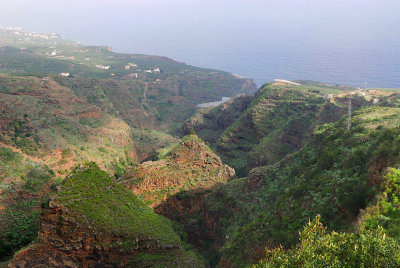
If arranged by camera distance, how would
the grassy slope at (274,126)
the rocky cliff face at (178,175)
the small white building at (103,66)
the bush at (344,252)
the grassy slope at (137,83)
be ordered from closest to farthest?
the bush at (344,252)
the rocky cliff face at (178,175)
the grassy slope at (274,126)
the grassy slope at (137,83)
the small white building at (103,66)

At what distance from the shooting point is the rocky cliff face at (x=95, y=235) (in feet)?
62.3

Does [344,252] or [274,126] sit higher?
[344,252]

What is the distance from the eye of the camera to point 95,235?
774 inches

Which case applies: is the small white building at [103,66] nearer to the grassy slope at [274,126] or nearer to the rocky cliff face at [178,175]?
the grassy slope at [274,126]

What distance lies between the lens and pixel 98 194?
2295 cm

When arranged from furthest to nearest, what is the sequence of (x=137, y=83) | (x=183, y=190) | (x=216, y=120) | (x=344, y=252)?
(x=137, y=83) → (x=216, y=120) → (x=183, y=190) → (x=344, y=252)

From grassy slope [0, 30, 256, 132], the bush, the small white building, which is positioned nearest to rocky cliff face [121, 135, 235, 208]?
the bush

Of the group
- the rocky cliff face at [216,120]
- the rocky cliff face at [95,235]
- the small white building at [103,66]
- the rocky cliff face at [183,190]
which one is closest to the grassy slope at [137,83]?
the small white building at [103,66]

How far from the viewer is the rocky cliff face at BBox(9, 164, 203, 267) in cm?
1900

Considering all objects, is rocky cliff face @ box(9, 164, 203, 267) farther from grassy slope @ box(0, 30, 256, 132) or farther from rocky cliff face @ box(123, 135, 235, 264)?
grassy slope @ box(0, 30, 256, 132)

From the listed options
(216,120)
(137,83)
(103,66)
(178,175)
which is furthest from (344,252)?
(103,66)

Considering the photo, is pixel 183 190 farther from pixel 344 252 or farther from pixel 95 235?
pixel 344 252

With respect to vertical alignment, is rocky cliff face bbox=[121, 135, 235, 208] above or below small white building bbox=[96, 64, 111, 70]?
below

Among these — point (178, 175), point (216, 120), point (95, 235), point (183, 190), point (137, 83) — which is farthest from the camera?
point (137, 83)
